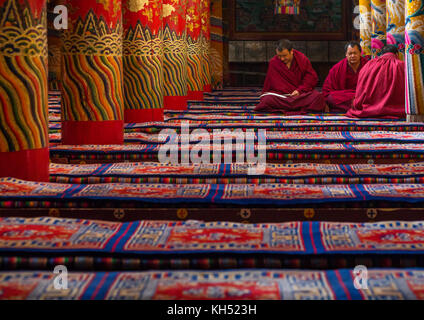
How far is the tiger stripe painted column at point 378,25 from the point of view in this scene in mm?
10664

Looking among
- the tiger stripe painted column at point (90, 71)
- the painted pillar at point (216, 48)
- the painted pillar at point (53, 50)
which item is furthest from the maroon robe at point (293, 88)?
the painted pillar at point (53, 50)

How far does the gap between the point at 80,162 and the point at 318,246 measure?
2.73m

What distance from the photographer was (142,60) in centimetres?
656

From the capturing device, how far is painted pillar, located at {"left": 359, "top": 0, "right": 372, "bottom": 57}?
480 inches

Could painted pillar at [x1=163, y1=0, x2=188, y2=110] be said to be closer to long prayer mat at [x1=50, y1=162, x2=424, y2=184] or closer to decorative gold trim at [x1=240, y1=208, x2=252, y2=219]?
long prayer mat at [x1=50, y1=162, x2=424, y2=184]

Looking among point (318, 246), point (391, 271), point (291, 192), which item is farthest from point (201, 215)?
point (391, 271)

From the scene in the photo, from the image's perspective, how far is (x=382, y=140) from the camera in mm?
4898

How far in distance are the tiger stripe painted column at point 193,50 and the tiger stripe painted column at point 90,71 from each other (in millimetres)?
6496

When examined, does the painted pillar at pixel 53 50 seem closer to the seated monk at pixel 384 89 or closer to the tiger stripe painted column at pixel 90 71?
the seated monk at pixel 384 89

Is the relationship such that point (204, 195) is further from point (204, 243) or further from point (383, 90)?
point (383, 90)

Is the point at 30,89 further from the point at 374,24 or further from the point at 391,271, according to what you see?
the point at 374,24

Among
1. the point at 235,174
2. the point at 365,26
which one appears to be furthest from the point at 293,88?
the point at 235,174

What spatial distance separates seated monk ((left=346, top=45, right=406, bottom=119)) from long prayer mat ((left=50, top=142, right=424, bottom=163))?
8.26ft

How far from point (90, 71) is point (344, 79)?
4.60 meters
